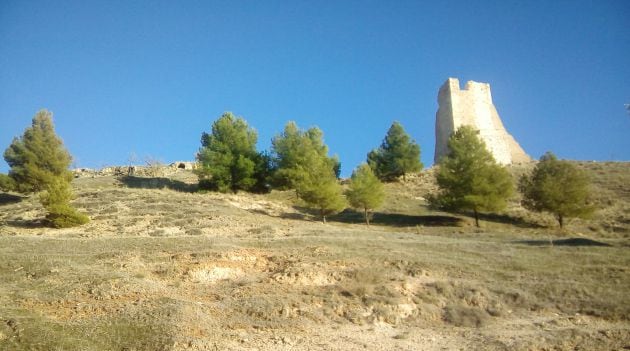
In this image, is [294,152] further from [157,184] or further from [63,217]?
[63,217]

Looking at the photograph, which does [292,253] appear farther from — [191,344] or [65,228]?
[65,228]

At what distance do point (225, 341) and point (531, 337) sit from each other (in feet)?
28.8

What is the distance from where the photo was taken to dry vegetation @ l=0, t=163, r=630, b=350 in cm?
1303

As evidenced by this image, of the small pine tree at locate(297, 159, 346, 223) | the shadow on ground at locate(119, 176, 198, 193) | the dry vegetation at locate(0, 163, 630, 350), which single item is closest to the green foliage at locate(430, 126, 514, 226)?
the dry vegetation at locate(0, 163, 630, 350)

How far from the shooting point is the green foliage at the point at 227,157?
46156 mm

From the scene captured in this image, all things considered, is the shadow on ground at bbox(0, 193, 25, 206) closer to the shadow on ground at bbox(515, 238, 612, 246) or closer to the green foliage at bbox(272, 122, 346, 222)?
the green foliage at bbox(272, 122, 346, 222)

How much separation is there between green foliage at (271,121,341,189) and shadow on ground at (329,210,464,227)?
5927 millimetres

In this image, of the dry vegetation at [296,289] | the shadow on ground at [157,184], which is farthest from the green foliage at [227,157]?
the dry vegetation at [296,289]

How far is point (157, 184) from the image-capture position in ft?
171

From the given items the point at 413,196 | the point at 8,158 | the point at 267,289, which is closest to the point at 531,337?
the point at 267,289

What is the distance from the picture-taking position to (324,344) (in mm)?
13062

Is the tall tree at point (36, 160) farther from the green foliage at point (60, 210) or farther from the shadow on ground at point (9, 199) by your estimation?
the green foliage at point (60, 210)

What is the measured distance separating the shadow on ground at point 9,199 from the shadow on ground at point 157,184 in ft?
38.2

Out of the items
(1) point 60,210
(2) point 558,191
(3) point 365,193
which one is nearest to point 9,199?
(1) point 60,210
